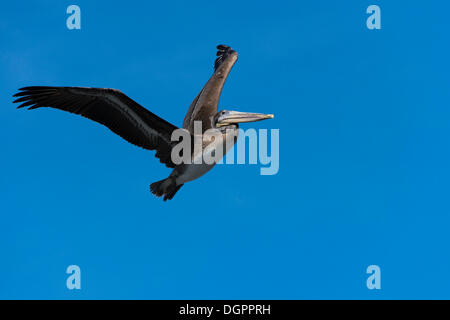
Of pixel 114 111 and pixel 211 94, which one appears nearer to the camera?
pixel 114 111

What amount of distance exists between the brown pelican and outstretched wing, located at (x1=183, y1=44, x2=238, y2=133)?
44cm

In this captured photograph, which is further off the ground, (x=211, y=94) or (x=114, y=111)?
(x=211, y=94)

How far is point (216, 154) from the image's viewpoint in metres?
14.6

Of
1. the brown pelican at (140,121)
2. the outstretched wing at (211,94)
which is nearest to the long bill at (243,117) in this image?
the brown pelican at (140,121)

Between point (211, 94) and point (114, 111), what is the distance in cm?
356

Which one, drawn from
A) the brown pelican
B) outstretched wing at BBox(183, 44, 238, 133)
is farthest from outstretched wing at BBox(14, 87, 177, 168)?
outstretched wing at BBox(183, 44, 238, 133)

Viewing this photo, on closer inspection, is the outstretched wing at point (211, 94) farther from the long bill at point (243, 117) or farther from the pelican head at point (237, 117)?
the long bill at point (243, 117)

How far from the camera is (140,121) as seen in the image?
49.0 ft

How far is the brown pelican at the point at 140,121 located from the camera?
1444 cm

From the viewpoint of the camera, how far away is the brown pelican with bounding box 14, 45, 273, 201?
1444 centimetres

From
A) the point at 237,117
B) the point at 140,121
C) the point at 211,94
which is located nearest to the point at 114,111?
the point at 140,121

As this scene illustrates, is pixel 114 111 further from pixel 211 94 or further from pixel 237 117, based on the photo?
pixel 211 94

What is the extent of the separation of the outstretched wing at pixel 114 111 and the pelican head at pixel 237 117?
1.31m

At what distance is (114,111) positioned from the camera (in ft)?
48.8
